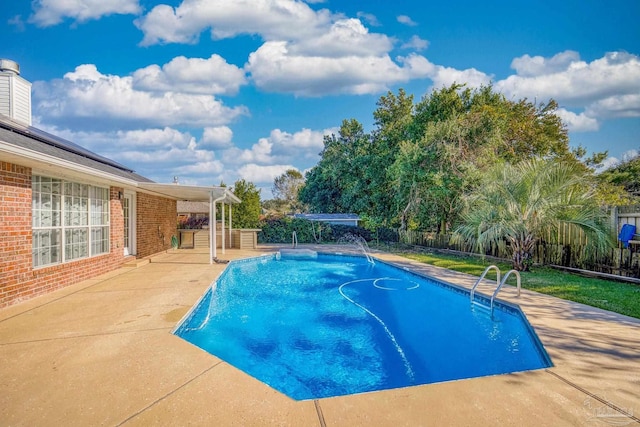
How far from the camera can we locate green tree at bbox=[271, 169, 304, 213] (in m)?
57.3

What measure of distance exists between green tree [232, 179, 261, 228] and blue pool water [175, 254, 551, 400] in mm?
10148

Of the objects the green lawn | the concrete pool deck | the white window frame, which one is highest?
the white window frame

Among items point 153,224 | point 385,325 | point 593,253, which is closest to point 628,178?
point 593,253

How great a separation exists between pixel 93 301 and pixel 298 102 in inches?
811

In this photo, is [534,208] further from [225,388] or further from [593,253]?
[225,388]

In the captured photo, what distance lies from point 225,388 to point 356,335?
10.6 ft

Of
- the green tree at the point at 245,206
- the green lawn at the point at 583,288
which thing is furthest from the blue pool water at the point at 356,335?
the green tree at the point at 245,206

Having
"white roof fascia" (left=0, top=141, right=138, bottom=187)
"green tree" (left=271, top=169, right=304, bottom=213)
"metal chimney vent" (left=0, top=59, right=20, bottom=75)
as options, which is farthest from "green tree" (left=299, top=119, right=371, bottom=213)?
"green tree" (left=271, top=169, right=304, bottom=213)

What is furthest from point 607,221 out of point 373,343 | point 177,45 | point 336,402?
point 177,45

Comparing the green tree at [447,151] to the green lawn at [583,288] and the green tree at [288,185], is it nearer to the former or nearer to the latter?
the green lawn at [583,288]

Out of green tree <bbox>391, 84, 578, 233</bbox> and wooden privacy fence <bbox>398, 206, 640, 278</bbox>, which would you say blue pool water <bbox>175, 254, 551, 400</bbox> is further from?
green tree <bbox>391, 84, 578, 233</bbox>

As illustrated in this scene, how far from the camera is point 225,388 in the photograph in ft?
10.1

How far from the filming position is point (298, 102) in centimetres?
2433

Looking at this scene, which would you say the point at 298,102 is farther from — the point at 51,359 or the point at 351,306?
the point at 51,359
